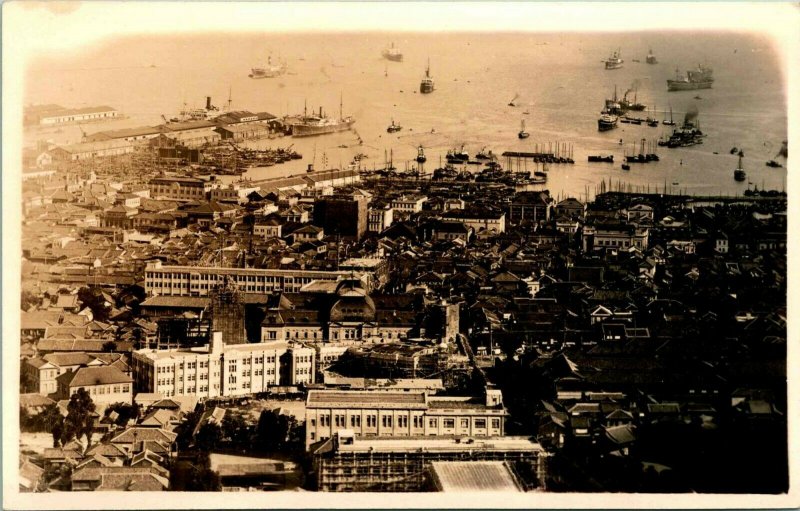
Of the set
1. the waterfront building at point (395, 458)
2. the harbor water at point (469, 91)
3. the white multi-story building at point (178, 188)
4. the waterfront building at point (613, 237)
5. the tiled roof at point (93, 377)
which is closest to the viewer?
the waterfront building at point (395, 458)

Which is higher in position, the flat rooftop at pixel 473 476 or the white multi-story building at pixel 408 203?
the white multi-story building at pixel 408 203

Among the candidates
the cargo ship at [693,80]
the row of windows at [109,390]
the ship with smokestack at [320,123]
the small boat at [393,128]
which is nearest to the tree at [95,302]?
the row of windows at [109,390]

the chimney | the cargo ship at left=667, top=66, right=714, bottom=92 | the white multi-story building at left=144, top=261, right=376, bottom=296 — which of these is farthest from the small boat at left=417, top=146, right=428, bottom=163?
the chimney

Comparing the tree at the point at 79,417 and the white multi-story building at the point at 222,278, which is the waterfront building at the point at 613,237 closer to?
the white multi-story building at the point at 222,278

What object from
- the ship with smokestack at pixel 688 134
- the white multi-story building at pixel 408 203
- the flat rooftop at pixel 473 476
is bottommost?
the flat rooftop at pixel 473 476

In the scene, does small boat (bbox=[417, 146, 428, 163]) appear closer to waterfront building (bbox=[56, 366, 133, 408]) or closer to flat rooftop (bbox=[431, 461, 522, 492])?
flat rooftop (bbox=[431, 461, 522, 492])

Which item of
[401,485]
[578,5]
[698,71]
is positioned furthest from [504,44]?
[401,485]
